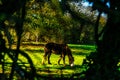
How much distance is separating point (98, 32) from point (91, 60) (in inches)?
9.1

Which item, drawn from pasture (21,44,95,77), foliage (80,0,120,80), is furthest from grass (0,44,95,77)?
foliage (80,0,120,80)

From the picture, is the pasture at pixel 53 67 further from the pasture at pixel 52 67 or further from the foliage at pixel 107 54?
the foliage at pixel 107 54

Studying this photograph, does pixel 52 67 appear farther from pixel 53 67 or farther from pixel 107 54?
pixel 107 54

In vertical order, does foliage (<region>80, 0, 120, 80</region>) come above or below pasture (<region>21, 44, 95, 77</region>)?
above

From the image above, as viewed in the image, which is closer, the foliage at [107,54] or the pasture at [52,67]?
the foliage at [107,54]

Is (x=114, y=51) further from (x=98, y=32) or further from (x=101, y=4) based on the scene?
(x=101, y=4)

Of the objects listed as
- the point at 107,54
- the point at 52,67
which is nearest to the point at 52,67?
the point at 52,67

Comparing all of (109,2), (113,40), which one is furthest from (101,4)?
(113,40)

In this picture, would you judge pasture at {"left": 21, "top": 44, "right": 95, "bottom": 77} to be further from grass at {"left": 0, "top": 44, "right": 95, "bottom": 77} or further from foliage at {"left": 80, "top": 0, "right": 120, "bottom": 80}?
foliage at {"left": 80, "top": 0, "right": 120, "bottom": 80}

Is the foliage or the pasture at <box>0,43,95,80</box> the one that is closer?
the foliage

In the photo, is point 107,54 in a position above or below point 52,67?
above

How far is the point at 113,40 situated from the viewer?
9.93 ft

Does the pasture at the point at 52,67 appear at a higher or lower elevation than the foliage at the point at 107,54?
lower

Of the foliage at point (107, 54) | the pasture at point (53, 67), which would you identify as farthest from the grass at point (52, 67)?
the foliage at point (107, 54)
